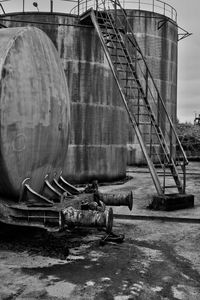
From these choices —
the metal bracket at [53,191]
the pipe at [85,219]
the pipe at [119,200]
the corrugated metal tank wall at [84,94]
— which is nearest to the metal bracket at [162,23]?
the corrugated metal tank wall at [84,94]

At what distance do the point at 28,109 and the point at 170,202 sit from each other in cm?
458

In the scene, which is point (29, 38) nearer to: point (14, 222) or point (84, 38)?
point (14, 222)

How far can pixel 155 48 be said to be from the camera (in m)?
22.5

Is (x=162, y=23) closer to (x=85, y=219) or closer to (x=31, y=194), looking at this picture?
(x=31, y=194)

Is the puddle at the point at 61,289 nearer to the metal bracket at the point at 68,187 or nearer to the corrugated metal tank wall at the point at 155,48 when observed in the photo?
the metal bracket at the point at 68,187

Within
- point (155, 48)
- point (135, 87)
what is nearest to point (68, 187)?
point (135, 87)

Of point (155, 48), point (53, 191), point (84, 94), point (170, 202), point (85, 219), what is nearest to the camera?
point (85, 219)

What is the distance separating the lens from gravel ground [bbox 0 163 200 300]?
4316 mm

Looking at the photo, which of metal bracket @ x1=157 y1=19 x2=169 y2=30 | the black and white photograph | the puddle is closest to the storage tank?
the black and white photograph

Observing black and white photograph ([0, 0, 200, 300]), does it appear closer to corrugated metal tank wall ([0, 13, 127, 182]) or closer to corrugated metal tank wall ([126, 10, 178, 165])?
corrugated metal tank wall ([0, 13, 127, 182])

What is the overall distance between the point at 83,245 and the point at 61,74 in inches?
125

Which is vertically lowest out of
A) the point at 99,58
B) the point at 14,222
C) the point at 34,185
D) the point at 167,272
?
the point at 167,272

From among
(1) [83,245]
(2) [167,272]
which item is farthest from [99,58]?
(2) [167,272]

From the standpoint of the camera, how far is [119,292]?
14.1 ft
